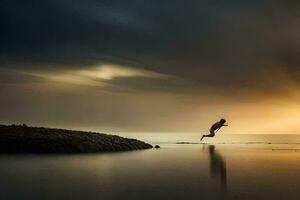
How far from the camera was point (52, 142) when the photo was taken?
225 ft

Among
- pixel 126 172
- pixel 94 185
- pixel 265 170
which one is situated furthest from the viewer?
pixel 265 170

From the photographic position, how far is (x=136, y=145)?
82875 millimetres

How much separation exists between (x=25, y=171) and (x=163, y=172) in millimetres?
11959

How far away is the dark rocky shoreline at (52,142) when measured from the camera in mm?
65438

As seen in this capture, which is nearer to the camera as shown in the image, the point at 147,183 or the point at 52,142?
the point at 147,183

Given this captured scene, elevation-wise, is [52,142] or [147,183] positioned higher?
[52,142]

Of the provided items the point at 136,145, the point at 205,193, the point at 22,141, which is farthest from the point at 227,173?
the point at 136,145

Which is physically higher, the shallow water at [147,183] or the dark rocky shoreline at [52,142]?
the dark rocky shoreline at [52,142]

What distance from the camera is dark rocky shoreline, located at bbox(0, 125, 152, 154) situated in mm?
65438

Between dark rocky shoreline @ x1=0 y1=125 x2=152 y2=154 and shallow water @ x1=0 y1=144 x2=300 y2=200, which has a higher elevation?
dark rocky shoreline @ x1=0 y1=125 x2=152 y2=154

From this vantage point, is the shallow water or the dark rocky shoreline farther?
the dark rocky shoreline

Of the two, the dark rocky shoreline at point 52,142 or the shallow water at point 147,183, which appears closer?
the shallow water at point 147,183

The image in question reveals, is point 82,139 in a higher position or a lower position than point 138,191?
higher

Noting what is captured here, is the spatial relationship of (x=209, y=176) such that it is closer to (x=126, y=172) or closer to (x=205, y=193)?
(x=126, y=172)
